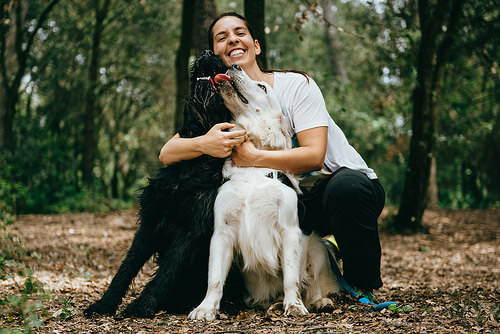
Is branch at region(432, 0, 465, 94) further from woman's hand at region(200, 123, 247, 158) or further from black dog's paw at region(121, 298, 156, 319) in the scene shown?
black dog's paw at region(121, 298, 156, 319)

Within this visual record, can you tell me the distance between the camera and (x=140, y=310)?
2.50m

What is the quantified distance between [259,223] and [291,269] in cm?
31

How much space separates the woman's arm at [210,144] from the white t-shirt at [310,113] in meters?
0.36

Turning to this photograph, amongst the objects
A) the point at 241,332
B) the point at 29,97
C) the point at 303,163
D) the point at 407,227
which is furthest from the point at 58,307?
the point at 29,97

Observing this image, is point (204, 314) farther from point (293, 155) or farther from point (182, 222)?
point (293, 155)

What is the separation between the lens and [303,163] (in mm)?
2736

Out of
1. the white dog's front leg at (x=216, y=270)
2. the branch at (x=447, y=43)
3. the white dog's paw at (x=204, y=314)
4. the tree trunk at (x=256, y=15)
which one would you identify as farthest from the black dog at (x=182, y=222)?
the branch at (x=447, y=43)

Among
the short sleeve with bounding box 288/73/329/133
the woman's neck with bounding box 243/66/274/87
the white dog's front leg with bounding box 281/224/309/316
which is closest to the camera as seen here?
the white dog's front leg with bounding box 281/224/309/316

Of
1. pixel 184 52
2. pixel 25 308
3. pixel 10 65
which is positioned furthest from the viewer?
pixel 10 65

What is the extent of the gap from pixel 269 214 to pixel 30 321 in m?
1.29

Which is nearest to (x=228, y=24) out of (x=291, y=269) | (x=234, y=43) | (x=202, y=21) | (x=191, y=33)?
(x=234, y=43)

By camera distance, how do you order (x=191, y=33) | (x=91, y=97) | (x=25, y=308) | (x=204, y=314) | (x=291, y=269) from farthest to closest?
(x=91, y=97)
(x=191, y=33)
(x=291, y=269)
(x=204, y=314)
(x=25, y=308)

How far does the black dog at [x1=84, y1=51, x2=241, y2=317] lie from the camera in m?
2.60

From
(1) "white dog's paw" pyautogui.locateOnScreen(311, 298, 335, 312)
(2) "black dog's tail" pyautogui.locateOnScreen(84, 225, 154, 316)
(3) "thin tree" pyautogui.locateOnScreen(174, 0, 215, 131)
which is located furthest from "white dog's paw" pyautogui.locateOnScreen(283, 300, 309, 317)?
(3) "thin tree" pyautogui.locateOnScreen(174, 0, 215, 131)
